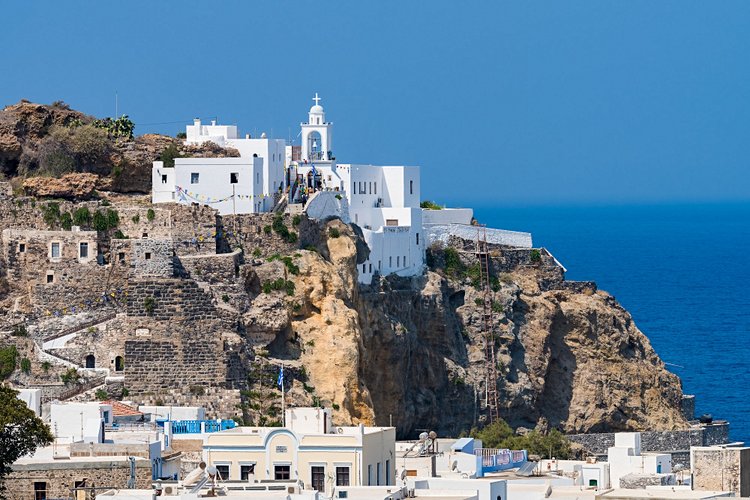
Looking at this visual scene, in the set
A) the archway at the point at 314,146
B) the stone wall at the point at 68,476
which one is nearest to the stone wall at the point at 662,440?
the archway at the point at 314,146

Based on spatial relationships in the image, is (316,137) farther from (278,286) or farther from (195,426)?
(195,426)

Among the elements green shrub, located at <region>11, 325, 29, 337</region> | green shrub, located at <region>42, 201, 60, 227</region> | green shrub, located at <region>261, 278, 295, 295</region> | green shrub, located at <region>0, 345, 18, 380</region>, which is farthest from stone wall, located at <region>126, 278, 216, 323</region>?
green shrub, located at <region>42, 201, 60, 227</region>

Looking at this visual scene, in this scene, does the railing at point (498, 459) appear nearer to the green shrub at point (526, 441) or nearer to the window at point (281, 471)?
the window at point (281, 471)

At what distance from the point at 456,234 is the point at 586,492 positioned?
50056mm

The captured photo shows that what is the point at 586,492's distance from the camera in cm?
6662

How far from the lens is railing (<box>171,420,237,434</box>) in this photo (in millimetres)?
80438

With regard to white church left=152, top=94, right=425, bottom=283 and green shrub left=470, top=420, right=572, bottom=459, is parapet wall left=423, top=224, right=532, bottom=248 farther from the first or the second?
green shrub left=470, top=420, right=572, bottom=459

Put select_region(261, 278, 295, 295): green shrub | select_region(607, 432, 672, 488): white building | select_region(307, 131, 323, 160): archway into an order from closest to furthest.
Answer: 1. select_region(607, 432, 672, 488): white building
2. select_region(261, 278, 295, 295): green shrub
3. select_region(307, 131, 323, 160): archway

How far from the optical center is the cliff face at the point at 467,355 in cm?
9662

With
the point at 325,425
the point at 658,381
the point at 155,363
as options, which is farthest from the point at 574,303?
the point at 325,425

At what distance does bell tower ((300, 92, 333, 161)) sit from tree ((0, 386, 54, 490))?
45.1 meters

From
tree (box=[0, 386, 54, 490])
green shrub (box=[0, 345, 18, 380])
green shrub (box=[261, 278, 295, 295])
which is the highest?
green shrub (box=[261, 278, 295, 295])

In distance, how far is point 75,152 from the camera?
10225 cm

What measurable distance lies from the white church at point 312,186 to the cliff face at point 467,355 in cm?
143
